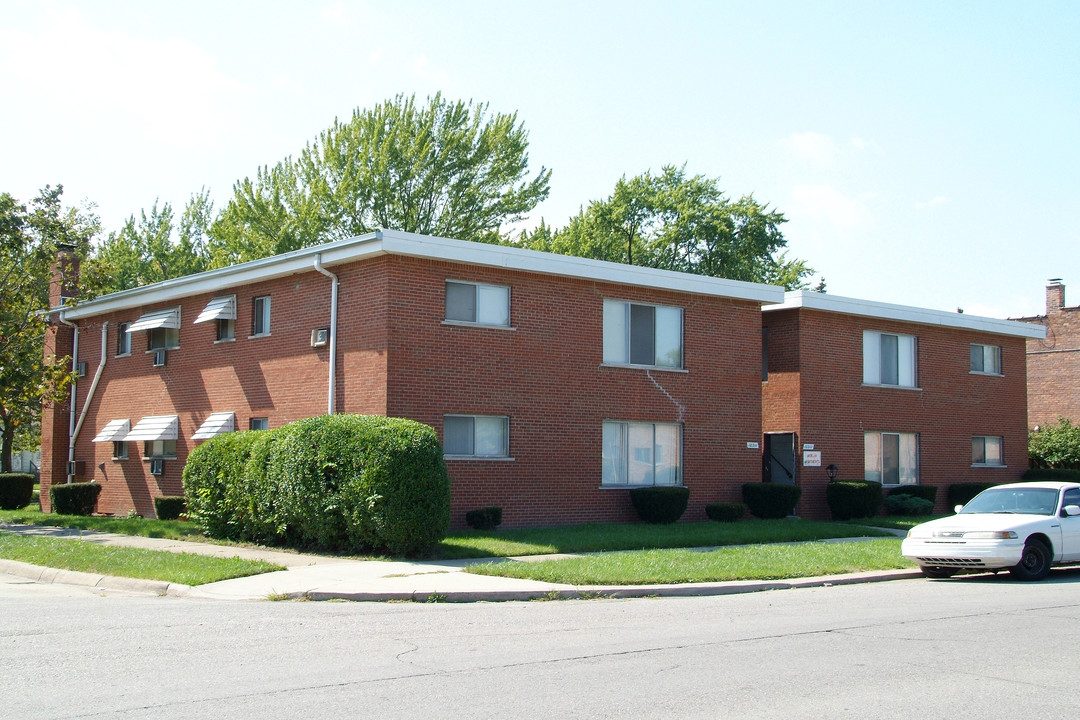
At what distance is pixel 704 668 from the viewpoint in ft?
28.9

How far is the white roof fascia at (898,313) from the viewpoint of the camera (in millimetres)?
26922

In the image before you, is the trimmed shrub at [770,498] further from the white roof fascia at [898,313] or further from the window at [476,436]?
the window at [476,436]

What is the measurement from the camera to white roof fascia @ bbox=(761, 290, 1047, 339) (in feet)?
88.3

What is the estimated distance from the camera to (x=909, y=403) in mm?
29375

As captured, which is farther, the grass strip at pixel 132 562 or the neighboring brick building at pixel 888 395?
the neighboring brick building at pixel 888 395

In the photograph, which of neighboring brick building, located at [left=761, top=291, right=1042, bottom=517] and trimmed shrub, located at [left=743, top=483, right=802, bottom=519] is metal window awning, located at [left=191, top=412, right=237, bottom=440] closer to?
trimmed shrub, located at [left=743, top=483, right=802, bottom=519]

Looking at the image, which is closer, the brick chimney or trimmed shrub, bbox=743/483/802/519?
trimmed shrub, bbox=743/483/802/519

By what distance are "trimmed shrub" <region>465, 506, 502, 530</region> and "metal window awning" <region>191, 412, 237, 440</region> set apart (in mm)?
6501

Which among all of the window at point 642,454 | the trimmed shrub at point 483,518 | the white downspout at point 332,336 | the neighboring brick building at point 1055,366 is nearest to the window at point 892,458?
the window at point 642,454

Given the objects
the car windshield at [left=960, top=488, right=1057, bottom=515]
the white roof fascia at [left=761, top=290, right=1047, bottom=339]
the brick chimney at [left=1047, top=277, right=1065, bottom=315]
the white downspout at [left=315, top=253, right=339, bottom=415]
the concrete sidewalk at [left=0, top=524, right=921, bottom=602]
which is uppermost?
the brick chimney at [left=1047, top=277, right=1065, bottom=315]

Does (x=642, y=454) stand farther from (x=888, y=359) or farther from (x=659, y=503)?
(x=888, y=359)

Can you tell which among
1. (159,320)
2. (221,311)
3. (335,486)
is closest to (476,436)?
(335,486)

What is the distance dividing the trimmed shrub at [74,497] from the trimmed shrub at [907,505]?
67.9 ft

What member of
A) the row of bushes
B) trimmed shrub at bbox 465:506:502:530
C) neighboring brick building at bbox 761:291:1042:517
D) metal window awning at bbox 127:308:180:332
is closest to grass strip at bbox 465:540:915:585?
the row of bushes
